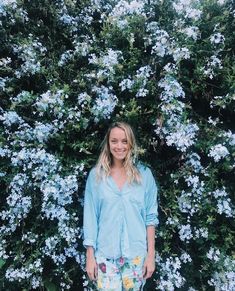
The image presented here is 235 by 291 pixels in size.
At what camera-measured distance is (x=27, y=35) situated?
12.6 feet

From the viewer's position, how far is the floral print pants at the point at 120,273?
2736 millimetres

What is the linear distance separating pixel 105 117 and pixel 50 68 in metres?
0.81

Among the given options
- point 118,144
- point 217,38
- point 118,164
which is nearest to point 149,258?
point 118,164

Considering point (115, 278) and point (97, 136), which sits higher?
point (97, 136)

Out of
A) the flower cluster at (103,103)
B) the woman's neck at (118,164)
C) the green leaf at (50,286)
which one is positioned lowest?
the green leaf at (50,286)

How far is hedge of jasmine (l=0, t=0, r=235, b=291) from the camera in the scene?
3.14 metres

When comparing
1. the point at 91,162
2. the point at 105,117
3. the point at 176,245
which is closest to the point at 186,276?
the point at 176,245

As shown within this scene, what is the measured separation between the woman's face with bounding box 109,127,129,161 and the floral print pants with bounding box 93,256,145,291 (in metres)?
0.78

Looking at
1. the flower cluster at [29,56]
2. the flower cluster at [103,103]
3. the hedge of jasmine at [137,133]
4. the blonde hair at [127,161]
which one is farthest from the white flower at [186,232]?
the flower cluster at [29,56]

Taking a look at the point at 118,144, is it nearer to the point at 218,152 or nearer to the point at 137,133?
the point at 137,133

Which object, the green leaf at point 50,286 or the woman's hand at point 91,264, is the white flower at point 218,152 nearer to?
the woman's hand at point 91,264

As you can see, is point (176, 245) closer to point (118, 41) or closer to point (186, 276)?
point (186, 276)

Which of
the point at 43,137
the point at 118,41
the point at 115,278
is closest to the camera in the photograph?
the point at 115,278

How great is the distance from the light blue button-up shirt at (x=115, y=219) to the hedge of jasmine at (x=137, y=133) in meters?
0.32
